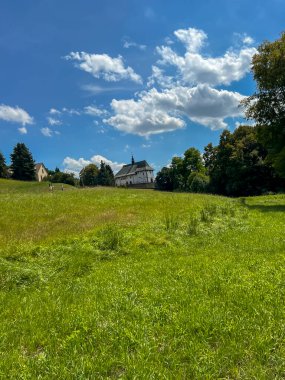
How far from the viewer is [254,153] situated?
54.7 metres

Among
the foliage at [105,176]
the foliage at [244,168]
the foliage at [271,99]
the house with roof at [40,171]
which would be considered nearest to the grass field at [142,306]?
the foliage at [271,99]

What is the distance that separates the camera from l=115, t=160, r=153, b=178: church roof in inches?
6048

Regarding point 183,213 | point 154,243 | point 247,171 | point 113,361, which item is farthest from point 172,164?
point 113,361

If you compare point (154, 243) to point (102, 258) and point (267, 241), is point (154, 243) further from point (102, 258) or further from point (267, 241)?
point (267, 241)

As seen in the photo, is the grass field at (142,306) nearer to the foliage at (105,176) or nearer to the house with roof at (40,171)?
the house with roof at (40,171)

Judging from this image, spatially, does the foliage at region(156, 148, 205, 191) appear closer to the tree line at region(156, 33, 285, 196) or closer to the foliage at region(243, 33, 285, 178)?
the tree line at region(156, 33, 285, 196)

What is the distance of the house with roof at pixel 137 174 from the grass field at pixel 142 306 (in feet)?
433

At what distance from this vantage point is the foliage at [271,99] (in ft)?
78.9

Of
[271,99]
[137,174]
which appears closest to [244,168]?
[271,99]

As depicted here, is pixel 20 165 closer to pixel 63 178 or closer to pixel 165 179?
pixel 63 178

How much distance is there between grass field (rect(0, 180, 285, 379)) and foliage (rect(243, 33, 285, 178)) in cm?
1595

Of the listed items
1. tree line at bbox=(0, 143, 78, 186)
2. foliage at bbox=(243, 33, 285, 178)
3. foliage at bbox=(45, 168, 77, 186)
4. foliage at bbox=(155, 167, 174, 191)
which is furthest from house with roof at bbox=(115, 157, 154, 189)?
foliage at bbox=(243, 33, 285, 178)

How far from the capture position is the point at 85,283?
731 cm

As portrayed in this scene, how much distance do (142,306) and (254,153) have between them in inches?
2101
